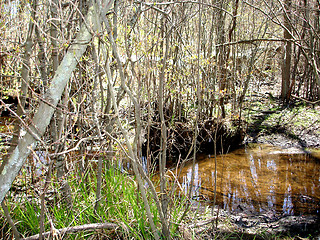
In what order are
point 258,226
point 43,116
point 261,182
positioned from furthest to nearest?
point 261,182
point 258,226
point 43,116

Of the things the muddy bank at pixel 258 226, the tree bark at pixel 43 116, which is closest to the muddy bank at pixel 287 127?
the muddy bank at pixel 258 226

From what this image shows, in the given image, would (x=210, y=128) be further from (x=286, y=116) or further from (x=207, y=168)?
(x=286, y=116)

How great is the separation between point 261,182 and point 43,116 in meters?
4.49

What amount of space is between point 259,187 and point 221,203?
100cm

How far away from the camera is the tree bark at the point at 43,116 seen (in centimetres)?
190

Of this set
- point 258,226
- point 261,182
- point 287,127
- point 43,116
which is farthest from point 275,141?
point 43,116

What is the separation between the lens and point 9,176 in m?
1.90

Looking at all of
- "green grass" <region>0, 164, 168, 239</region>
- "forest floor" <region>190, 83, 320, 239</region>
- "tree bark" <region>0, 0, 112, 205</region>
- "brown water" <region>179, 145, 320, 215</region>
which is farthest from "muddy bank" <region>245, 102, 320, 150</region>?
"tree bark" <region>0, 0, 112, 205</region>

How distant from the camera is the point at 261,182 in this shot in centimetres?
530

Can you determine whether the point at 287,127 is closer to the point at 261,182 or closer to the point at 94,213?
the point at 261,182

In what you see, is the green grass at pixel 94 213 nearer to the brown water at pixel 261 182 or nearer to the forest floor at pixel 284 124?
the brown water at pixel 261 182

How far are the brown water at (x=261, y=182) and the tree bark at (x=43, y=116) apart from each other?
231cm

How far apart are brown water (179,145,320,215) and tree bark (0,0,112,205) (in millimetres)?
2312

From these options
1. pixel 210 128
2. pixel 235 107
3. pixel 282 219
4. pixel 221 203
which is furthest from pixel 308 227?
pixel 235 107
